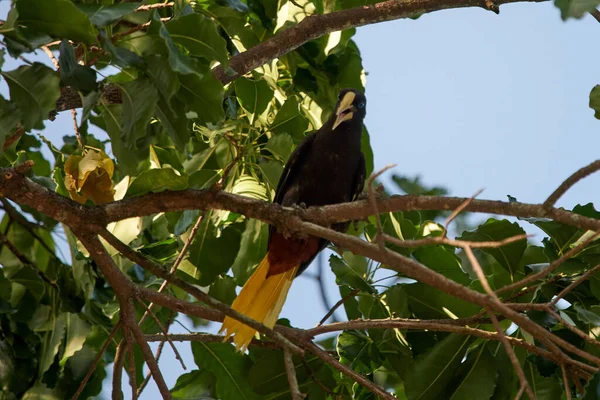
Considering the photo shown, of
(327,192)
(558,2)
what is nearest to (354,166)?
(327,192)

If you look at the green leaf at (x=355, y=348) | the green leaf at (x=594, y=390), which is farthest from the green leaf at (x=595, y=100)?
the green leaf at (x=355, y=348)

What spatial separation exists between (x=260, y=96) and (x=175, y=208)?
70 cm

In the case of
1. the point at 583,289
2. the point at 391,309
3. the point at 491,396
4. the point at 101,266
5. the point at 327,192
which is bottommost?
the point at 491,396

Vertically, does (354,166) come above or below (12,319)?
above

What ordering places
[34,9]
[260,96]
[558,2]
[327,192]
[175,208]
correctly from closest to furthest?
[34,9]
[558,2]
[175,208]
[260,96]
[327,192]

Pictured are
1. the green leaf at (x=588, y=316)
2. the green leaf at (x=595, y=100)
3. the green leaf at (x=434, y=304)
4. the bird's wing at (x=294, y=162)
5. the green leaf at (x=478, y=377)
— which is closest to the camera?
the green leaf at (x=588, y=316)

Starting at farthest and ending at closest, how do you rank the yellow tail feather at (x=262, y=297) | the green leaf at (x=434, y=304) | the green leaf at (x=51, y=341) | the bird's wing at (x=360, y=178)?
the bird's wing at (x=360, y=178) → the yellow tail feather at (x=262, y=297) → the green leaf at (x=51, y=341) → the green leaf at (x=434, y=304)

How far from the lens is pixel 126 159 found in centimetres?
208

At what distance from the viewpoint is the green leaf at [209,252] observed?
278 centimetres

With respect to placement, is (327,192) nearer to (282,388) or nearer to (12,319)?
(282,388)

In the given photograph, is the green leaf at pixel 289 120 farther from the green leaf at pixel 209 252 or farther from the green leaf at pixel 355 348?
the green leaf at pixel 355 348

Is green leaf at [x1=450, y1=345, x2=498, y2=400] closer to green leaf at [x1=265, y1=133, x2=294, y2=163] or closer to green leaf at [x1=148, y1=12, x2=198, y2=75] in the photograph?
green leaf at [x1=265, y1=133, x2=294, y2=163]

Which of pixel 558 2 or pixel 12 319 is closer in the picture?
pixel 558 2

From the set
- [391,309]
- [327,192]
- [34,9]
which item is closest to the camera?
[34,9]
